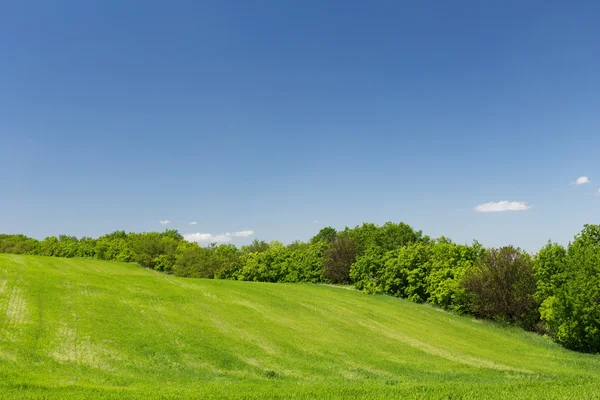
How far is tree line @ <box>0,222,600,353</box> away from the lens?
47344 millimetres

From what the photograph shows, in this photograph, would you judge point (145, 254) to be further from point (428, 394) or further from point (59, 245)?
point (428, 394)

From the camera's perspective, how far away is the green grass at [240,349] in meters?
18.7

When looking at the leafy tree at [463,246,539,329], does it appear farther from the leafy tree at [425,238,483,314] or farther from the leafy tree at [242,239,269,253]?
the leafy tree at [242,239,269,253]

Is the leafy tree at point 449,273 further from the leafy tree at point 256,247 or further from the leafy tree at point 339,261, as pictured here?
the leafy tree at point 256,247

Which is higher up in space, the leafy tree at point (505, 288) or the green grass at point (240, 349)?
the leafy tree at point (505, 288)

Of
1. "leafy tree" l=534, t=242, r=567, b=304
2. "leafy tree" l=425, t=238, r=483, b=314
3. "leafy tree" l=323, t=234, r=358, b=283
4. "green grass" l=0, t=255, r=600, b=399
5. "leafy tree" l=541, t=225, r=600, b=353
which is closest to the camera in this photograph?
"green grass" l=0, t=255, r=600, b=399

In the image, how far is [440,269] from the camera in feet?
243

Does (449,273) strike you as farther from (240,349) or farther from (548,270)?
(240,349)

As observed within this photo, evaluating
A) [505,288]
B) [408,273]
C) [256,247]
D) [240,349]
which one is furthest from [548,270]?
[256,247]

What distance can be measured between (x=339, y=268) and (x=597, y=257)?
194 feet

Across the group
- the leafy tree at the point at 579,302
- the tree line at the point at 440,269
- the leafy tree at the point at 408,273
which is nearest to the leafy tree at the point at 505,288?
the tree line at the point at 440,269

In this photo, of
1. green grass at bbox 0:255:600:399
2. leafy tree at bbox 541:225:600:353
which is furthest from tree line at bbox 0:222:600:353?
green grass at bbox 0:255:600:399

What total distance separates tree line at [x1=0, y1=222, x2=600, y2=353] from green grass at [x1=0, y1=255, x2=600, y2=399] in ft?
13.6

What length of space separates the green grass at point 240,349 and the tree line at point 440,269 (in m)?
4.14
